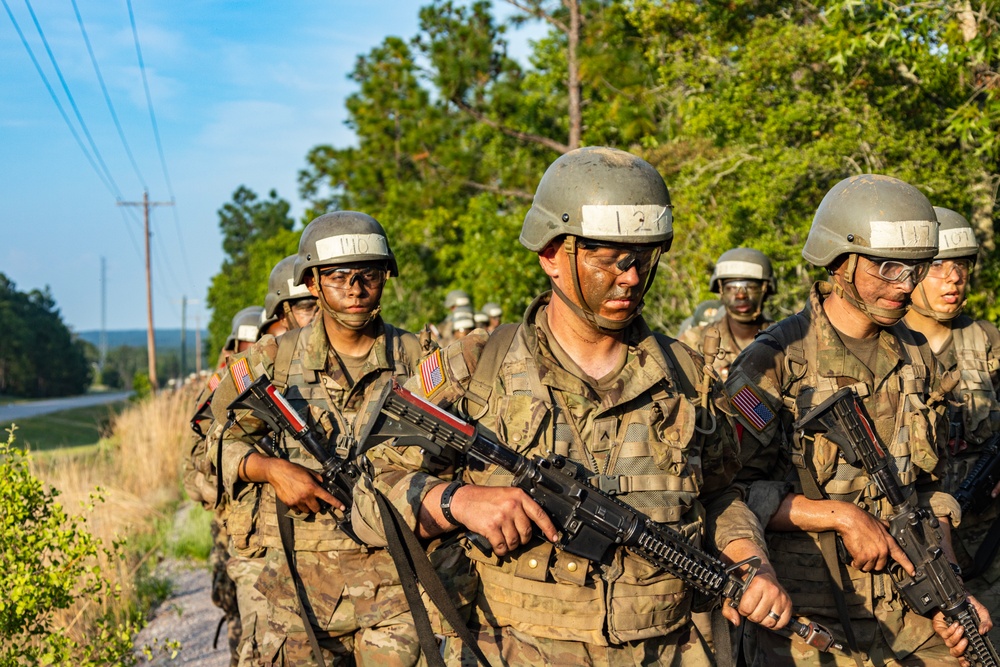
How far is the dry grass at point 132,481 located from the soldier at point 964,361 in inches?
234

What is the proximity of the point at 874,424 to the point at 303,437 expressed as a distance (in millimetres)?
2379

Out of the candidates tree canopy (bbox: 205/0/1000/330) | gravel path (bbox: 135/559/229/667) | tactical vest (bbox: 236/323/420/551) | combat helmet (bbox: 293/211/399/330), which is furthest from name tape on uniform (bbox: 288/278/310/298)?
tree canopy (bbox: 205/0/1000/330)

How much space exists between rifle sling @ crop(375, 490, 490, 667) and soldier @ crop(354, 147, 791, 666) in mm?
52

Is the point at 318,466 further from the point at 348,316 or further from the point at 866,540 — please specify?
the point at 866,540

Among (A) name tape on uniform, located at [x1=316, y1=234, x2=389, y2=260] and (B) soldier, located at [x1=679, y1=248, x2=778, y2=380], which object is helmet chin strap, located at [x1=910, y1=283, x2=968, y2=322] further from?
(A) name tape on uniform, located at [x1=316, y1=234, x2=389, y2=260]

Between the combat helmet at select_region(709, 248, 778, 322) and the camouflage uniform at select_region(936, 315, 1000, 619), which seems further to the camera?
the combat helmet at select_region(709, 248, 778, 322)

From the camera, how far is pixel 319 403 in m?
4.89

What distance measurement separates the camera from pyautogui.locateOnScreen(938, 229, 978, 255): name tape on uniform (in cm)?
562

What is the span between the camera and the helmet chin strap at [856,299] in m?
4.00

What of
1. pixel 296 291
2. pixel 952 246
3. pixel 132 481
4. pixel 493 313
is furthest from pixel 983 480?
pixel 493 313

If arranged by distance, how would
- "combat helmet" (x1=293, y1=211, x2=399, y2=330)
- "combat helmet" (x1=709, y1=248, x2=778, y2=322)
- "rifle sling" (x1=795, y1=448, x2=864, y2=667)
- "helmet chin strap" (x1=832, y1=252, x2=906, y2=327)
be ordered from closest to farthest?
→ "rifle sling" (x1=795, y1=448, x2=864, y2=667) < "helmet chin strap" (x1=832, y1=252, x2=906, y2=327) < "combat helmet" (x1=293, y1=211, x2=399, y2=330) < "combat helmet" (x1=709, y1=248, x2=778, y2=322)

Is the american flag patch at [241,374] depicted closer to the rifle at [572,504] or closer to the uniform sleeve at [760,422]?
the rifle at [572,504]

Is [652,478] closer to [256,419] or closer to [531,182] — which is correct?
[256,419]

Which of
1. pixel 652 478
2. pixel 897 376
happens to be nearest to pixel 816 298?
pixel 897 376
